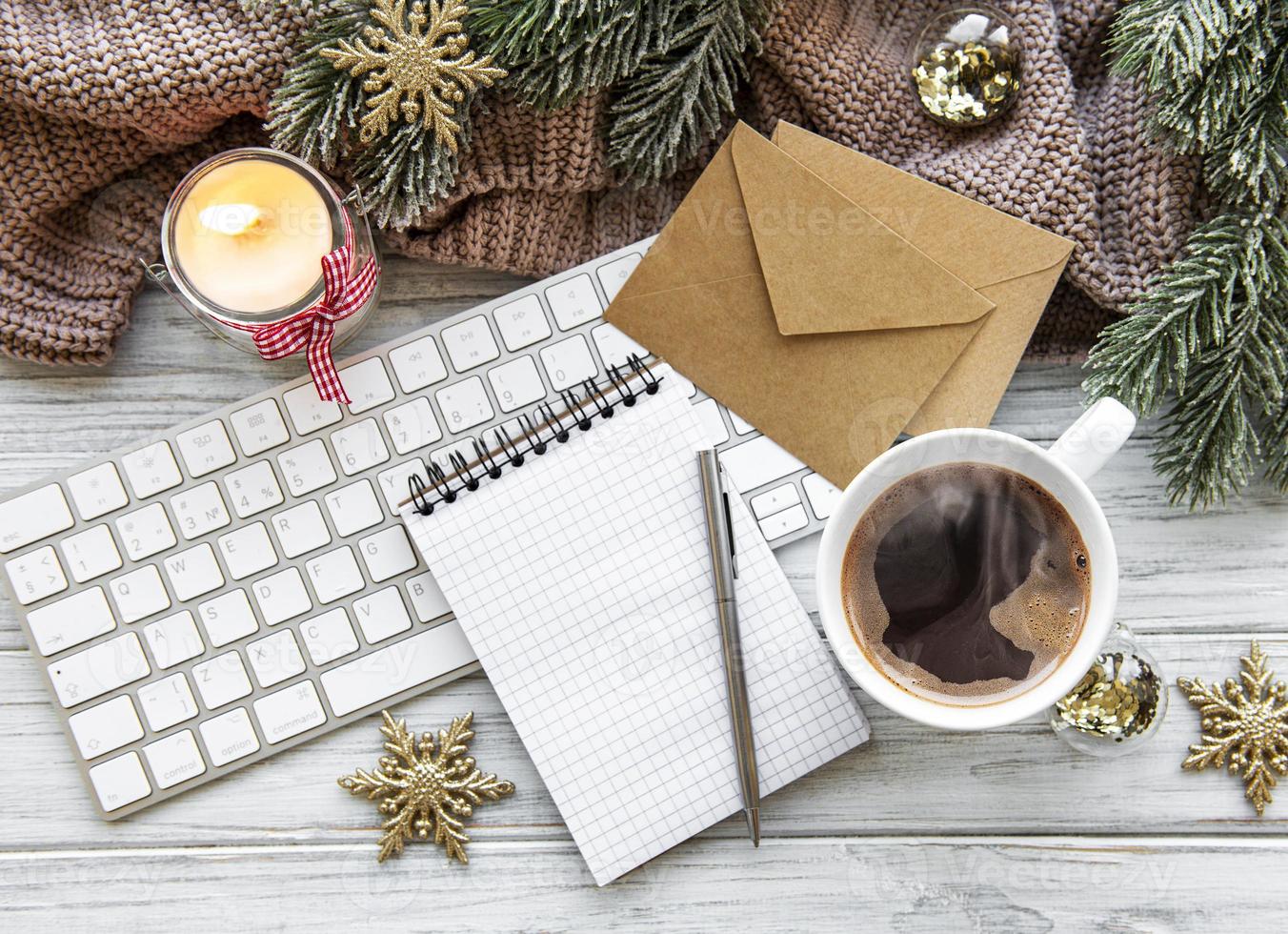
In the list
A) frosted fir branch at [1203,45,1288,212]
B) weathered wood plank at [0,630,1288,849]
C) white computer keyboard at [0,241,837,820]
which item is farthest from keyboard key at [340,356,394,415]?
frosted fir branch at [1203,45,1288,212]

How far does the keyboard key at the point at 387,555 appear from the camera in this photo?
0.69 m

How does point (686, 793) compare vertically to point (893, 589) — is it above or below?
below

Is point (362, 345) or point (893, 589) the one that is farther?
point (362, 345)

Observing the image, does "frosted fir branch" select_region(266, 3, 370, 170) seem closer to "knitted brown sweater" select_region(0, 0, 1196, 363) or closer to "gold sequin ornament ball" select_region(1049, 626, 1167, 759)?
"knitted brown sweater" select_region(0, 0, 1196, 363)

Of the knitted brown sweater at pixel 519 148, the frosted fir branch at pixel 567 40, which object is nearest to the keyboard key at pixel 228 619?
the knitted brown sweater at pixel 519 148

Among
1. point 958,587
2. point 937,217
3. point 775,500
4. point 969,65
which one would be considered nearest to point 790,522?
point 775,500

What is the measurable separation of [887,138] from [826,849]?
20.4 inches

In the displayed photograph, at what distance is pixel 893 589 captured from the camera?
2.03 ft

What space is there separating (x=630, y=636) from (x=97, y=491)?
399 mm

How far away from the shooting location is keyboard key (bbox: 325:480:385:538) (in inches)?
27.4

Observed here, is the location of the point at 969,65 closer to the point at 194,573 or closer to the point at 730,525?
the point at 730,525

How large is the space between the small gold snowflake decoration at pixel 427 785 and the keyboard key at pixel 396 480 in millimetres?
153

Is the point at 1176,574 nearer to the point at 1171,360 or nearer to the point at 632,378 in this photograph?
the point at 1171,360

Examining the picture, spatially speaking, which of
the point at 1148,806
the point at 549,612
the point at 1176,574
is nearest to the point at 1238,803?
the point at 1148,806
